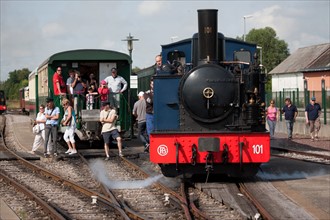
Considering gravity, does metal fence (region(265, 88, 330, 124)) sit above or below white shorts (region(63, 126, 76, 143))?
above

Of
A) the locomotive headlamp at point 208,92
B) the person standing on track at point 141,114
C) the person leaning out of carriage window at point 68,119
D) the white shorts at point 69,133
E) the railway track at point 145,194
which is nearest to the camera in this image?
the railway track at point 145,194

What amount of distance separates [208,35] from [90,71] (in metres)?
10.3

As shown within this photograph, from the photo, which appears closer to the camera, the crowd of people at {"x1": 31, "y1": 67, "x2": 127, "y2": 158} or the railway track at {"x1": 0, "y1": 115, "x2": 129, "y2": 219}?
the railway track at {"x1": 0, "y1": 115, "x2": 129, "y2": 219}

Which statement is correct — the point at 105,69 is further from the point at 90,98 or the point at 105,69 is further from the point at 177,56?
the point at 177,56

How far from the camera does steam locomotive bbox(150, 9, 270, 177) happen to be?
10.8 metres

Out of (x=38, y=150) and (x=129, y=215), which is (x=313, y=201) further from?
(x=38, y=150)

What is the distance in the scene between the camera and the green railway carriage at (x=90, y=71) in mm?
18797

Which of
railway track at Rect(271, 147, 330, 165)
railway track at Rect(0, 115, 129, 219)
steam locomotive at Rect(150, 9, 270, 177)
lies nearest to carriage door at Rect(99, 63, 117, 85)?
railway track at Rect(0, 115, 129, 219)

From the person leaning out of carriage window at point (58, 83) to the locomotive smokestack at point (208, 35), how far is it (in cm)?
834

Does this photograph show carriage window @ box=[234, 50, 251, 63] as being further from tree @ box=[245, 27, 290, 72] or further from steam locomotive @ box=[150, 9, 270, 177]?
tree @ box=[245, 27, 290, 72]

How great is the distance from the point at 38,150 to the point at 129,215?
11.0 metres

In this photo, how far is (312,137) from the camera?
915 inches

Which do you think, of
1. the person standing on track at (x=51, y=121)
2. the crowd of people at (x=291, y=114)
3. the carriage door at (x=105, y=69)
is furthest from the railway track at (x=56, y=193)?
the crowd of people at (x=291, y=114)

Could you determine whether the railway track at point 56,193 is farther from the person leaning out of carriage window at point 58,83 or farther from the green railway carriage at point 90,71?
the person leaning out of carriage window at point 58,83
